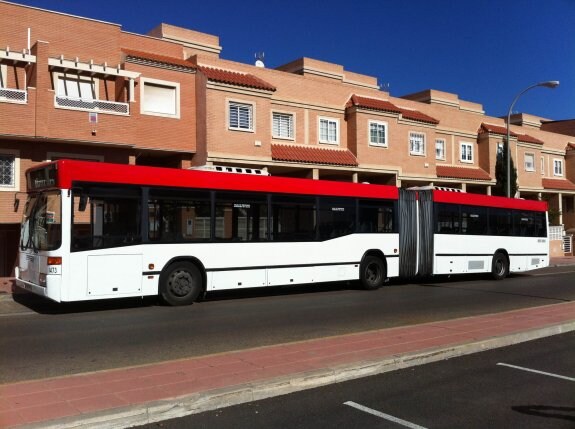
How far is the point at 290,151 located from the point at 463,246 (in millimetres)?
10380

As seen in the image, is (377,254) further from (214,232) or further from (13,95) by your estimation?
(13,95)

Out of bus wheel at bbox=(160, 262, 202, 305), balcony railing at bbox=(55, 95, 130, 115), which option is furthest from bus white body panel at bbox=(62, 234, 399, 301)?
balcony railing at bbox=(55, 95, 130, 115)

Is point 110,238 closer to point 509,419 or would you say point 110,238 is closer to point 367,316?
point 367,316

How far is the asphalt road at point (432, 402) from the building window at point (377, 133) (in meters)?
22.9

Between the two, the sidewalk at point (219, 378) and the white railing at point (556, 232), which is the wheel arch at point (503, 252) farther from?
the white railing at point (556, 232)

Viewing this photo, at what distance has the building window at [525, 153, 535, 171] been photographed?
4112 cm

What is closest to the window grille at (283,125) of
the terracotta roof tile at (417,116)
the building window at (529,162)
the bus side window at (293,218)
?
the terracotta roof tile at (417,116)

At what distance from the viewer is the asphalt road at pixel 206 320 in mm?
7395

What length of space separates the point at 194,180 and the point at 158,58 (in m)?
11.5

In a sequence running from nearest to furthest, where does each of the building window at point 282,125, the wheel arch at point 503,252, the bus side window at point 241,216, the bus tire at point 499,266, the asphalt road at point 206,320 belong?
1. the asphalt road at point 206,320
2. the bus side window at point 241,216
3. the bus tire at point 499,266
4. the wheel arch at point 503,252
5. the building window at point 282,125

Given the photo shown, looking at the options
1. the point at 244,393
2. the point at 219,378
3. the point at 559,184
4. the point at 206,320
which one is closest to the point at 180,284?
the point at 206,320

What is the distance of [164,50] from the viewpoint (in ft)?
77.9

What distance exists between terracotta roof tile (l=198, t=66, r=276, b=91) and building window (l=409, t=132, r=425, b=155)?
10007 millimetres

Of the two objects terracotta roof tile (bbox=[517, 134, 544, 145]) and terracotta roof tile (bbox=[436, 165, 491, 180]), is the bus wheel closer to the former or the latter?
terracotta roof tile (bbox=[436, 165, 491, 180])
